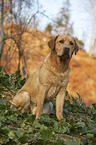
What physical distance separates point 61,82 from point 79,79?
17710 millimetres

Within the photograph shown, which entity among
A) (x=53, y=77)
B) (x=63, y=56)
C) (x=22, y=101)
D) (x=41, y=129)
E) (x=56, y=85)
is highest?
(x=63, y=56)

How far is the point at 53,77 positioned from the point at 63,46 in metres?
0.53

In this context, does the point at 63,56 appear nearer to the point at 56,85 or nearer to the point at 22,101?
the point at 56,85

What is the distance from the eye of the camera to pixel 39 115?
122 inches

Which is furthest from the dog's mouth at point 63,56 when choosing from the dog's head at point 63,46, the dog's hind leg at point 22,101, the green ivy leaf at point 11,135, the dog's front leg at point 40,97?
the green ivy leaf at point 11,135

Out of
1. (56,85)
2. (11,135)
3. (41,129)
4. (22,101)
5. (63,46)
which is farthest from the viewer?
(22,101)

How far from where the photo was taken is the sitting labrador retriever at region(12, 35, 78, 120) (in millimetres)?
3027

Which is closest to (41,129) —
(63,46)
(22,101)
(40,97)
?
(40,97)

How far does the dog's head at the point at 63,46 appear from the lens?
294 cm

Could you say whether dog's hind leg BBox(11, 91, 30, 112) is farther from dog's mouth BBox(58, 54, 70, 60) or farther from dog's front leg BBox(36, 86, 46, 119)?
dog's mouth BBox(58, 54, 70, 60)

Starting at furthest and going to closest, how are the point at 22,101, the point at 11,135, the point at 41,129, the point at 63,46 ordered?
the point at 22,101 → the point at 63,46 → the point at 41,129 → the point at 11,135

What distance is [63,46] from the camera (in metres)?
2.95

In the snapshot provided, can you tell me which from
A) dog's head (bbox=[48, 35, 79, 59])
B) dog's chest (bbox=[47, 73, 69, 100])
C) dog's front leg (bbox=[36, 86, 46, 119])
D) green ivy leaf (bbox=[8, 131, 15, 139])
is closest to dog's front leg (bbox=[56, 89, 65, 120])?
dog's chest (bbox=[47, 73, 69, 100])

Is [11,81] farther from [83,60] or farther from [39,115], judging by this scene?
[83,60]
